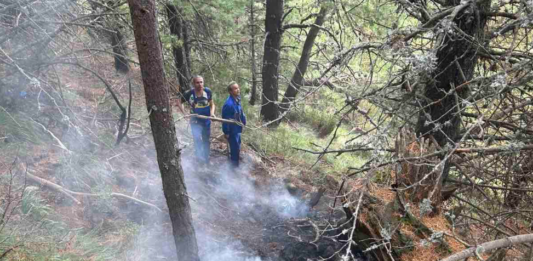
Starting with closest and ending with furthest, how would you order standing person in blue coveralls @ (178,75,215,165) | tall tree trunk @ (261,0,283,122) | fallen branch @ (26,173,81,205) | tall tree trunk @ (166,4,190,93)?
1. fallen branch @ (26,173,81,205)
2. standing person in blue coveralls @ (178,75,215,165)
3. tall tree trunk @ (166,4,190,93)
4. tall tree trunk @ (261,0,283,122)

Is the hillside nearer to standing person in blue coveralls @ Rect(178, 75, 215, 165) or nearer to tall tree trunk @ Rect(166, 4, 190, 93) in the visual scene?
tall tree trunk @ Rect(166, 4, 190, 93)

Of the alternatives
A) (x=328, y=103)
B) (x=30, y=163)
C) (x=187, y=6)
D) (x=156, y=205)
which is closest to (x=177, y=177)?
(x=156, y=205)

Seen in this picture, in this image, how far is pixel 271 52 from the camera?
9.91 meters

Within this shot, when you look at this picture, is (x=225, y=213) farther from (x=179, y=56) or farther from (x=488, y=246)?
(x=488, y=246)

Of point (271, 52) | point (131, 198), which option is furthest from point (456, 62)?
point (271, 52)

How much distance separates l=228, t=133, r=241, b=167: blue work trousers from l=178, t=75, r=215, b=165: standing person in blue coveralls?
508 mm

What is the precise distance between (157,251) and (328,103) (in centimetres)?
829

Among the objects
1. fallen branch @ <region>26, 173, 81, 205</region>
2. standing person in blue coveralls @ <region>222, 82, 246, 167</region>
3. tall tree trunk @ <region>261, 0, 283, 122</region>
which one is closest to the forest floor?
fallen branch @ <region>26, 173, 81, 205</region>

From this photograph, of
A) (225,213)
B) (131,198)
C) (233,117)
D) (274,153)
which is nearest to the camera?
(131,198)

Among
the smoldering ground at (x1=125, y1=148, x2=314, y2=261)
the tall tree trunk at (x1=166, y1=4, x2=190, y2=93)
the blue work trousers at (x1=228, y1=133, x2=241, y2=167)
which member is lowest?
the smoldering ground at (x1=125, y1=148, x2=314, y2=261)

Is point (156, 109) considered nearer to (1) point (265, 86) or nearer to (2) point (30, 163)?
(2) point (30, 163)

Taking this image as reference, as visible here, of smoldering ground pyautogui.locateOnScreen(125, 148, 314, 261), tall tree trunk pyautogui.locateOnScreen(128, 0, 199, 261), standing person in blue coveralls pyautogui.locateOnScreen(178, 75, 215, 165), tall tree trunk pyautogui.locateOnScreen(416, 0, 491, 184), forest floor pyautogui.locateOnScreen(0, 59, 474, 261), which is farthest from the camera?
standing person in blue coveralls pyautogui.locateOnScreen(178, 75, 215, 165)

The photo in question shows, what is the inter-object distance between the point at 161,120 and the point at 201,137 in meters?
3.68

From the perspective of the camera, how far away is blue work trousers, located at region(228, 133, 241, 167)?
751 centimetres
